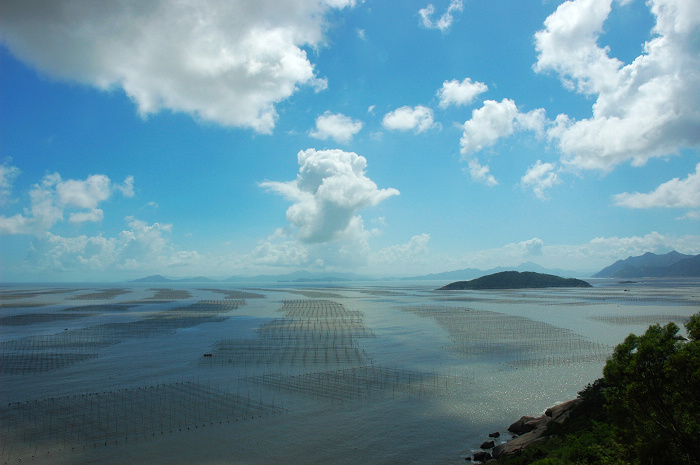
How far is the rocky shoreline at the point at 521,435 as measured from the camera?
23.0 m

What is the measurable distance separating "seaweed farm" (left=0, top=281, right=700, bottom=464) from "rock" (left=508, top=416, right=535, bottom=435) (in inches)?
42.4

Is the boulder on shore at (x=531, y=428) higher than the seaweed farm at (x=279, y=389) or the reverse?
higher

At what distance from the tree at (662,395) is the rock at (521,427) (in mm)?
10741

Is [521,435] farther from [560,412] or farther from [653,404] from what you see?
[653,404]

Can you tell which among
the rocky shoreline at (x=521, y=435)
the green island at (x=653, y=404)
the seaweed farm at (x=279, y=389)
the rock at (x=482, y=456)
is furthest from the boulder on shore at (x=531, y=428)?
the green island at (x=653, y=404)

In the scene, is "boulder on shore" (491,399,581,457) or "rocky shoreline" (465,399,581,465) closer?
"rocky shoreline" (465,399,581,465)

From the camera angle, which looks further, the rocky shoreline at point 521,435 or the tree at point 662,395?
the rocky shoreline at point 521,435

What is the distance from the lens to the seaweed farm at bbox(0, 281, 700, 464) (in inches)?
972

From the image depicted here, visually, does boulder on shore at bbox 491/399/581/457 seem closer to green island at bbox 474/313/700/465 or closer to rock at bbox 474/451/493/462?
rock at bbox 474/451/493/462

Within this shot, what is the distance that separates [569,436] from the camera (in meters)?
21.7

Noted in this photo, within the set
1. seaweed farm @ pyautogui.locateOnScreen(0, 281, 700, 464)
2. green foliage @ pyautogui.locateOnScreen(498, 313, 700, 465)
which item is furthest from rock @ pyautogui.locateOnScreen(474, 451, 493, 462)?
green foliage @ pyautogui.locateOnScreen(498, 313, 700, 465)

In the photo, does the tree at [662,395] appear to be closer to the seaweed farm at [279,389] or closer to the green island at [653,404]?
the green island at [653,404]

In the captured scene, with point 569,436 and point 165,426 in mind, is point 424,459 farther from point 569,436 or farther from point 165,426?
point 165,426

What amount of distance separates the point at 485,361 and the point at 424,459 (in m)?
25.2
